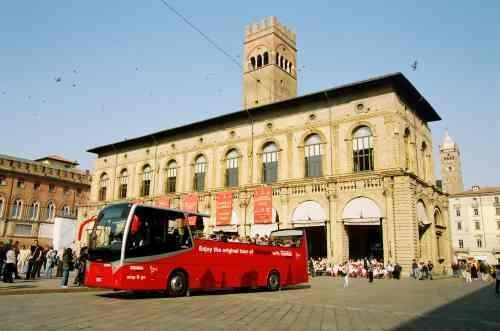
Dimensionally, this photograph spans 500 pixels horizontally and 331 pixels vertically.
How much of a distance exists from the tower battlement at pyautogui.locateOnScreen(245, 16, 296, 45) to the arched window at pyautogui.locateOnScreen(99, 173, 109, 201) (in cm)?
2685

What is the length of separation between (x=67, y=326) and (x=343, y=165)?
79.4 ft

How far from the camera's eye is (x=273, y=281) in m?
17.0

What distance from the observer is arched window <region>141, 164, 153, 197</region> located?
137 ft

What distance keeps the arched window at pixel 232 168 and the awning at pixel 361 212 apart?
10.8 meters

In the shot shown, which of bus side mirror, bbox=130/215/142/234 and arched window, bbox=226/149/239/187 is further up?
arched window, bbox=226/149/239/187

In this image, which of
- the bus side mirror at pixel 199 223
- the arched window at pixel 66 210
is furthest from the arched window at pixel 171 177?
the arched window at pixel 66 210

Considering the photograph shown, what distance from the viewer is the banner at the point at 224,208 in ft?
109

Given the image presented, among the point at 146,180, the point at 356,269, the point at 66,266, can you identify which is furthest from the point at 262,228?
the point at 66,266

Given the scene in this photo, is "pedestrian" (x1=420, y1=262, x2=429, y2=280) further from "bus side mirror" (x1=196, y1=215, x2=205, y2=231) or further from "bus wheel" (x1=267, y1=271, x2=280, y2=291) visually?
"bus side mirror" (x1=196, y1=215, x2=205, y2=231)

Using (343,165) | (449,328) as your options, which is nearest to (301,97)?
(343,165)

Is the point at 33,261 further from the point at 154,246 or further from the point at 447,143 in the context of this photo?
the point at 447,143

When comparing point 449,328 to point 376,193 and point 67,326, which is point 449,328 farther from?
point 376,193

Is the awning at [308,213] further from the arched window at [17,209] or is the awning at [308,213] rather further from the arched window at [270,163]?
the arched window at [17,209]

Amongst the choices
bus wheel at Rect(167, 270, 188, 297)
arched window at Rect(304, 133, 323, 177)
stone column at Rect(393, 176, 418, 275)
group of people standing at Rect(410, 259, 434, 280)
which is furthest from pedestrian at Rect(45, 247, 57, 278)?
group of people standing at Rect(410, 259, 434, 280)
